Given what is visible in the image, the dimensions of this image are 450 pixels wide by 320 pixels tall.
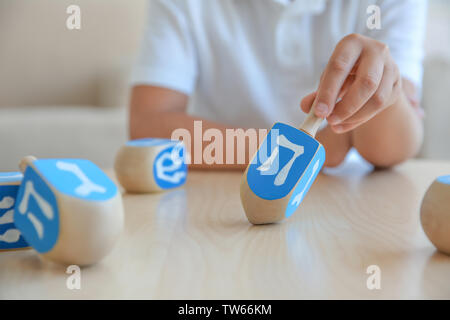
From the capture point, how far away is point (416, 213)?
0.50 metres

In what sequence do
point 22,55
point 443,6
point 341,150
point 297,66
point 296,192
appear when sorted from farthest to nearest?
point 22,55 → point 443,6 → point 297,66 → point 341,150 → point 296,192

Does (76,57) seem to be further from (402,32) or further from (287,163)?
(287,163)

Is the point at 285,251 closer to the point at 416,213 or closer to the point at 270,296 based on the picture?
the point at 270,296

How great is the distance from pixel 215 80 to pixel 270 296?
75cm

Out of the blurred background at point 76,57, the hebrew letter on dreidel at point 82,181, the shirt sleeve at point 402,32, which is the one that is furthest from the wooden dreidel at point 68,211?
the blurred background at point 76,57

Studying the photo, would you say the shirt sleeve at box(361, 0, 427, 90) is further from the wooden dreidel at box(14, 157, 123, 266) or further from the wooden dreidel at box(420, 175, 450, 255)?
the wooden dreidel at box(14, 157, 123, 266)

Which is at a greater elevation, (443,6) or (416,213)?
(443,6)

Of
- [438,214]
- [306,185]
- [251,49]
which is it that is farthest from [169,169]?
[251,49]

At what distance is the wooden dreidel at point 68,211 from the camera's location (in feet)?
1.02

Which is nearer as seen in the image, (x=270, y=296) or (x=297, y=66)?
(x=270, y=296)

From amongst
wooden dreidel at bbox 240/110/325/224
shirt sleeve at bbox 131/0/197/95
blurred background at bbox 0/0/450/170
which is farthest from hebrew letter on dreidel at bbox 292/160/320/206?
blurred background at bbox 0/0/450/170

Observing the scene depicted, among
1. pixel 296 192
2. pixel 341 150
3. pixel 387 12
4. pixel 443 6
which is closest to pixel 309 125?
pixel 296 192

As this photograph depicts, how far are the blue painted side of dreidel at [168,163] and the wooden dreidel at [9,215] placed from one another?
22 cm

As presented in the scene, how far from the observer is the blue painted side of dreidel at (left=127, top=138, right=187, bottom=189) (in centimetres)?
59
